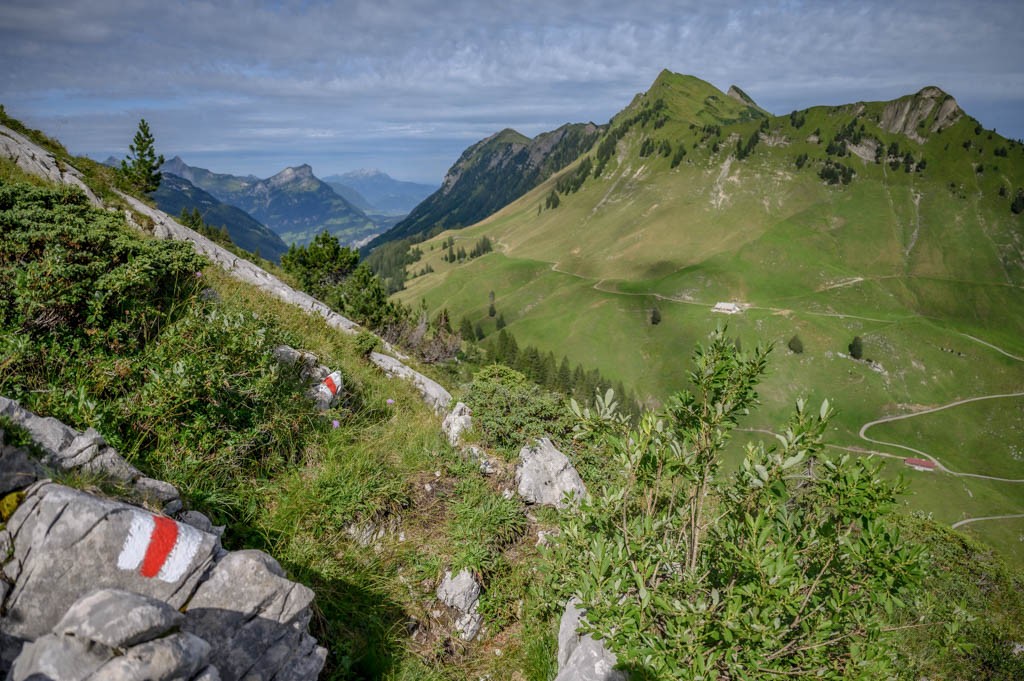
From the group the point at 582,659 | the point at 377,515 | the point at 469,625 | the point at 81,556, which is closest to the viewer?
the point at 81,556

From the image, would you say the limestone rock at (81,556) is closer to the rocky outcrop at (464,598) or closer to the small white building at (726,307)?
the rocky outcrop at (464,598)

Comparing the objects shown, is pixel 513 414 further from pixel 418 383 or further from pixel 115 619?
pixel 115 619

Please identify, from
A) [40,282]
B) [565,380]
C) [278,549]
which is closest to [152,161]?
[40,282]

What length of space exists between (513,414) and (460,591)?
4.57m

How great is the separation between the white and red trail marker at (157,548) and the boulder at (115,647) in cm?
91

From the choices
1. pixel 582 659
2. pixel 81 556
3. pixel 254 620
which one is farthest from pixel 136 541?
pixel 582 659

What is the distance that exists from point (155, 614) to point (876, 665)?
5283mm

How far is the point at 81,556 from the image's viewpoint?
3779 millimetres

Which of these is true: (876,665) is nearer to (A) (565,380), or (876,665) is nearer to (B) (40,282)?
(B) (40,282)

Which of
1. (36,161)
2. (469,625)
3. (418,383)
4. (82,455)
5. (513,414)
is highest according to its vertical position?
(36,161)

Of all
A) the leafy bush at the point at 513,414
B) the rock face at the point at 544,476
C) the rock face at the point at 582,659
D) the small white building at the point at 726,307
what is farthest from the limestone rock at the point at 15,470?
the small white building at the point at 726,307

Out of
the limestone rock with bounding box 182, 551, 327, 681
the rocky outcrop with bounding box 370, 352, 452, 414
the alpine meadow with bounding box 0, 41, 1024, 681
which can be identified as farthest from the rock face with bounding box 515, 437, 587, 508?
the limestone rock with bounding box 182, 551, 327, 681

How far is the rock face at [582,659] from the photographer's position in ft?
16.2

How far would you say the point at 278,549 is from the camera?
6.09 m
